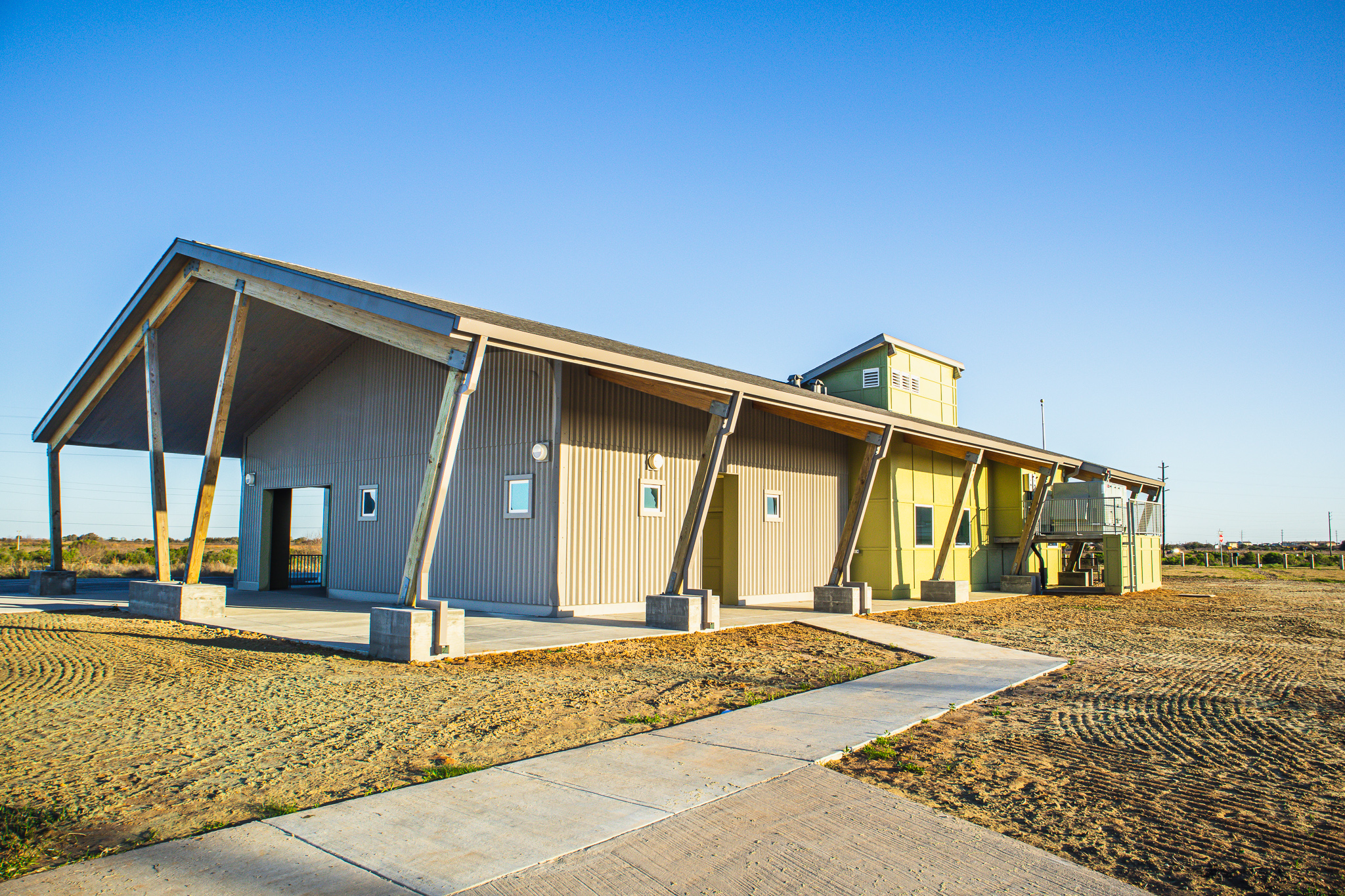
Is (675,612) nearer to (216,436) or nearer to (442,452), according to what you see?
(442,452)

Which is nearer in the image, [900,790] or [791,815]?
[791,815]

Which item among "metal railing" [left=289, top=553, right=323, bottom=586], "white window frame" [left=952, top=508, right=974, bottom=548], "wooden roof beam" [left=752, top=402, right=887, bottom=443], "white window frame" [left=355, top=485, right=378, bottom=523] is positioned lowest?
"metal railing" [left=289, top=553, right=323, bottom=586]

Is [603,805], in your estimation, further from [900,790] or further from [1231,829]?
[1231,829]

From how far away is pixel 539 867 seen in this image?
327 cm

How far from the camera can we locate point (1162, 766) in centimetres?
490

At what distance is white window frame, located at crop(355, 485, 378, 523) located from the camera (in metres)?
15.6

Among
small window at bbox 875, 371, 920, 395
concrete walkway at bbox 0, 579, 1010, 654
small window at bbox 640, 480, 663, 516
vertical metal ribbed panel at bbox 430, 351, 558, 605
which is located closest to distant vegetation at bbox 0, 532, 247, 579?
concrete walkway at bbox 0, 579, 1010, 654

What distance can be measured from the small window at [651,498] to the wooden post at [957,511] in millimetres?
6899

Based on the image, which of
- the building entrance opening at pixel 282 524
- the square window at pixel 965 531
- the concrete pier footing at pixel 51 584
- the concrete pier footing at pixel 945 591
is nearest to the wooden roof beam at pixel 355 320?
the building entrance opening at pixel 282 524

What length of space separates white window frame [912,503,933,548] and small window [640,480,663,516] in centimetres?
723

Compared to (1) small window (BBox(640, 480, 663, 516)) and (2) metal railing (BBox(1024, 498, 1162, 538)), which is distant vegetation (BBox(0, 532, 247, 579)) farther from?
(2) metal railing (BBox(1024, 498, 1162, 538))

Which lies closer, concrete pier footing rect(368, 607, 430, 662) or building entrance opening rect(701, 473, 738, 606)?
concrete pier footing rect(368, 607, 430, 662)

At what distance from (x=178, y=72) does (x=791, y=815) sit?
39.7 feet

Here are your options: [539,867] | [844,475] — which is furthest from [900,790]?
[844,475]
